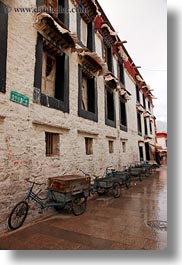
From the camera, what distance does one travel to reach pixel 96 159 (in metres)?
8.45

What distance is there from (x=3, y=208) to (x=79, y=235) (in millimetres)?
1769

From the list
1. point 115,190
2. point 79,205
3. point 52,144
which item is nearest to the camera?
point 79,205

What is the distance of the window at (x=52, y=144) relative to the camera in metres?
5.96

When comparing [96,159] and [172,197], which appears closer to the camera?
[172,197]

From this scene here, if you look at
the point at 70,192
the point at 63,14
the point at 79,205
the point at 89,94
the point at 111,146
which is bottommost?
the point at 79,205

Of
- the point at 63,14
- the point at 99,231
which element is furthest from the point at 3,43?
the point at 99,231

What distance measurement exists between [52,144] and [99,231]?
308 cm

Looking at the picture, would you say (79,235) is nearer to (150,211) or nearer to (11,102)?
(150,211)

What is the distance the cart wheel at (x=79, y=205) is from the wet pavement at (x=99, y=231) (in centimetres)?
18

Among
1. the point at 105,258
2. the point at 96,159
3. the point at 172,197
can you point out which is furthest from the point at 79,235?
the point at 96,159

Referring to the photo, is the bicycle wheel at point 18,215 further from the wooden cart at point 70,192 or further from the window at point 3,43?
the window at point 3,43

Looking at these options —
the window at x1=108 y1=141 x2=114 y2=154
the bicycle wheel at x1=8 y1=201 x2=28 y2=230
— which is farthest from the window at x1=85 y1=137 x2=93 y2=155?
the bicycle wheel at x1=8 y1=201 x2=28 y2=230

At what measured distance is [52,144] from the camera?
611cm

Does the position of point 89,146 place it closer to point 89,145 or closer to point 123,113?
point 89,145
